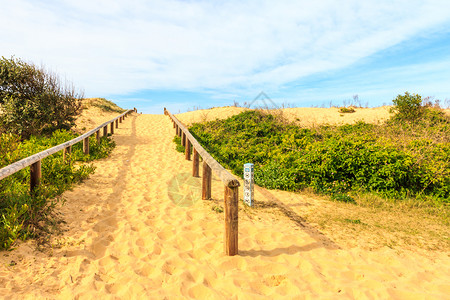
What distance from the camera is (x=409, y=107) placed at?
50.7 ft

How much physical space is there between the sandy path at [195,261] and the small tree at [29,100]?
743 cm

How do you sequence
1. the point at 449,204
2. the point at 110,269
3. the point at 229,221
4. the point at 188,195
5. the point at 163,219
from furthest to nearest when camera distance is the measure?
the point at 449,204 < the point at 188,195 < the point at 163,219 < the point at 229,221 < the point at 110,269

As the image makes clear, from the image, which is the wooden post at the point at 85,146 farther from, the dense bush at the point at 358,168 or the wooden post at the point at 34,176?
the dense bush at the point at 358,168

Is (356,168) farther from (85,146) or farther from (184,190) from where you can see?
(85,146)

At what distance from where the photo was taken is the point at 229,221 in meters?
3.64

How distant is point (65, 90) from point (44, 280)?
11.2 m

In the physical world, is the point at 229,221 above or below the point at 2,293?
above

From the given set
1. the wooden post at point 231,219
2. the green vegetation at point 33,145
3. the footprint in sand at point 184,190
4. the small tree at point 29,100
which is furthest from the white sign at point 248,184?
the small tree at point 29,100

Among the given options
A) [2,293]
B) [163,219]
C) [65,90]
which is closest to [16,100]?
[65,90]

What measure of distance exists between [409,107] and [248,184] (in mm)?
14399

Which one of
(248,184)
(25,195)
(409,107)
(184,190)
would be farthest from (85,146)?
(409,107)

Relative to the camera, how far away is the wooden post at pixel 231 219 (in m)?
3.60

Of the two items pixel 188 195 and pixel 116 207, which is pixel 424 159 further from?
pixel 116 207

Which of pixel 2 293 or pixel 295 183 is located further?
pixel 295 183
